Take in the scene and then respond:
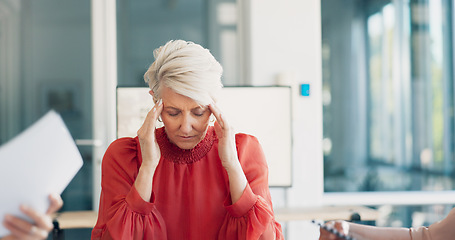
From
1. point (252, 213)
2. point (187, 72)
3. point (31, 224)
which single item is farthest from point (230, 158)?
point (31, 224)

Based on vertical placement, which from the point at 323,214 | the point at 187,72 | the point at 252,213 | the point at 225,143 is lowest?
the point at 323,214

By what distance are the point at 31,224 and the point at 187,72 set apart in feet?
2.35

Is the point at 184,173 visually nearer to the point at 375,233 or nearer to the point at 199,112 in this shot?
the point at 199,112

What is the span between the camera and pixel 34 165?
897mm

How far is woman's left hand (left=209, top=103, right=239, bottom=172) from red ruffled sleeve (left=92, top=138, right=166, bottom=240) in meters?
0.28

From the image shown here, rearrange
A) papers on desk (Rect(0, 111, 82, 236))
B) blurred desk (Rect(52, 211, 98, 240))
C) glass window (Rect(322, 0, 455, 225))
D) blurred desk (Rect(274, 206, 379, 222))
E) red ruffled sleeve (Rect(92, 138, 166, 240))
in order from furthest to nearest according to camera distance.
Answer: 1. glass window (Rect(322, 0, 455, 225))
2. blurred desk (Rect(274, 206, 379, 222))
3. blurred desk (Rect(52, 211, 98, 240))
4. red ruffled sleeve (Rect(92, 138, 166, 240))
5. papers on desk (Rect(0, 111, 82, 236))

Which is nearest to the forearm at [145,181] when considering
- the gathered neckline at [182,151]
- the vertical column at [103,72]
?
the gathered neckline at [182,151]

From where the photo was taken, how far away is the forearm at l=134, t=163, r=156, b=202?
1.43 metres

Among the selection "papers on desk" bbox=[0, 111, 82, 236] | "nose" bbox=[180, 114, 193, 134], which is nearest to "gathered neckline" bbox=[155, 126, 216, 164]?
"nose" bbox=[180, 114, 193, 134]

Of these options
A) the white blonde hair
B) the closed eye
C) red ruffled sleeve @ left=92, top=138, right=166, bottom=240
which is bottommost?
red ruffled sleeve @ left=92, top=138, right=166, bottom=240

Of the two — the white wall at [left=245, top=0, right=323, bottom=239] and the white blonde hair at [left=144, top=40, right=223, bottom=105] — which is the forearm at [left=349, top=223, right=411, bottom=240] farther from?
the white wall at [left=245, top=0, right=323, bottom=239]

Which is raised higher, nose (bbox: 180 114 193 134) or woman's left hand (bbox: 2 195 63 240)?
nose (bbox: 180 114 193 134)

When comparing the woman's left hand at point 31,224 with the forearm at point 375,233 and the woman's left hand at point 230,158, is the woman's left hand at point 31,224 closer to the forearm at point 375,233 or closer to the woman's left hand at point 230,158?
the woman's left hand at point 230,158

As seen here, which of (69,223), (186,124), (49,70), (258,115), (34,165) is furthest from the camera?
(49,70)
